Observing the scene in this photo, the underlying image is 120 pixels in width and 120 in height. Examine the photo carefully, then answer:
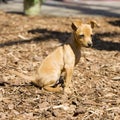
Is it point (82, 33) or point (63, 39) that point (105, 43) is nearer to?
point (63, 39)

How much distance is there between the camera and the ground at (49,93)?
4.71 meters

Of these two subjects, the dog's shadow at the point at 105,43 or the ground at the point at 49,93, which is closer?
the ground at the point at 49,93

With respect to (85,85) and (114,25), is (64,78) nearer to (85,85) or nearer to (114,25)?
(85,85)

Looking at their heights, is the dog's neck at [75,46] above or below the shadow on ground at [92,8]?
above

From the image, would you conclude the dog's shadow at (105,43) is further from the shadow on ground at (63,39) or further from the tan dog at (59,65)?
the tan dog at (59,65)

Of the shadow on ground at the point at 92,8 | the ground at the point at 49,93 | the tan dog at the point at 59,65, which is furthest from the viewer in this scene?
the shadow on ground at the point at 92,8

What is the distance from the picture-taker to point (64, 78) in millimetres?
5305

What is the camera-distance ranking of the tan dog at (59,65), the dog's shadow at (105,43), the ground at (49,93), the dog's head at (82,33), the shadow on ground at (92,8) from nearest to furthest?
the ground at (49,93) → the dog's head at (82,33) → the tan dog at (59,65) → the dog's shadow at (105,43) → the shadow on ground at (92,8)

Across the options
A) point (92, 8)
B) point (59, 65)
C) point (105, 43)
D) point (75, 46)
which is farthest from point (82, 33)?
point (92, 8)

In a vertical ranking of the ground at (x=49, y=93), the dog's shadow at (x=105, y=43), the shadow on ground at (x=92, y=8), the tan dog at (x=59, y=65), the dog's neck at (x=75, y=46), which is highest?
the dog's neck at (x=75, y=46)

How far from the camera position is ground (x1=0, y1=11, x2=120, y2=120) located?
471 centimetres

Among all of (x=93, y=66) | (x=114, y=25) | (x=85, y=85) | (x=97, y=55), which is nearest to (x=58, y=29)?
(x=114, y=25)

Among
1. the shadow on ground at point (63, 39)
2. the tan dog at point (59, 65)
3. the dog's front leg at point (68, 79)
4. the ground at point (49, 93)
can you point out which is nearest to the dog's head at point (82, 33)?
the tan dog at point (59, 65)

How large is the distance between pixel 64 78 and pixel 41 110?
738 mm
